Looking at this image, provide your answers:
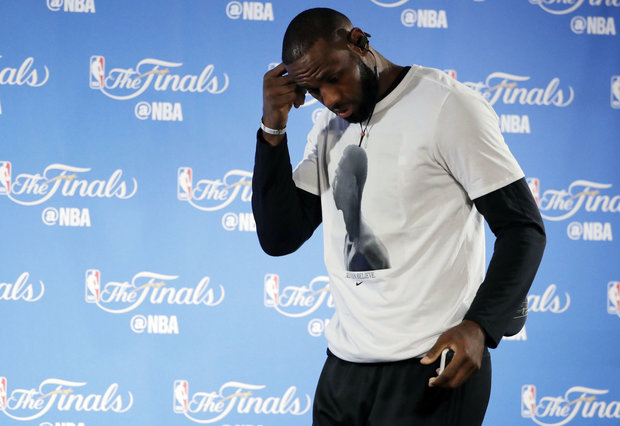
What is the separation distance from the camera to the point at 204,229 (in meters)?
2.79

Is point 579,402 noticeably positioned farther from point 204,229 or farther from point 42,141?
point 42,141

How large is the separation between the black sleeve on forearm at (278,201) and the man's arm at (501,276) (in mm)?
346

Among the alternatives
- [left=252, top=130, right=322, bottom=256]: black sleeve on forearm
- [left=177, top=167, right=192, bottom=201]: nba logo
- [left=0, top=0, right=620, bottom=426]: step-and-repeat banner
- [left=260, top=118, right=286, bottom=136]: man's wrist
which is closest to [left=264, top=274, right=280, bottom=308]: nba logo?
[left=0, top=0, right=620, bottom=426]: step-and-repeat banner

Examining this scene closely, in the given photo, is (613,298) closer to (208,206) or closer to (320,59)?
(208,206)

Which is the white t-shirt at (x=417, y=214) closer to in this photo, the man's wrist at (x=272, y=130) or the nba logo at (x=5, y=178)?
the man's wrist at (x=272, y=130)

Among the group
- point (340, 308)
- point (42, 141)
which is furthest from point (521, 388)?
point (42, 141)

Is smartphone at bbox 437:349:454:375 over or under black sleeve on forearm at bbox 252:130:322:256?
under

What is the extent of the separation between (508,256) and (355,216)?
26cm

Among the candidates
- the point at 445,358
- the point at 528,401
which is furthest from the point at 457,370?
the point at 528,401

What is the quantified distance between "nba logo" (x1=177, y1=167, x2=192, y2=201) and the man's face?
5.74ft

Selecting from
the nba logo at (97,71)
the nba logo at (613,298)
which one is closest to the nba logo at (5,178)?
the nba logo at (97,71)

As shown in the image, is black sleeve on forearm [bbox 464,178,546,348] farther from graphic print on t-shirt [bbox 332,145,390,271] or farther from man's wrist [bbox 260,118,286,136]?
man's wrist [bbox 260,118,286,136]

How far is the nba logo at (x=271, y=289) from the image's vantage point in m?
2.79

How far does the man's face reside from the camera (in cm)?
106
